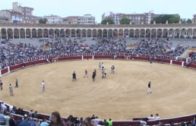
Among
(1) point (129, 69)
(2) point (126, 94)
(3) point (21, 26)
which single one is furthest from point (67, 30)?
(2) point (126, 94)

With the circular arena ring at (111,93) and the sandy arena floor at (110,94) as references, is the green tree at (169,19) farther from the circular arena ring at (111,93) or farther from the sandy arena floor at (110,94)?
the sandy arena floor at (110,94)

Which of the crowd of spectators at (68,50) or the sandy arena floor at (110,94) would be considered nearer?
the sandy arena floor at (110,94)

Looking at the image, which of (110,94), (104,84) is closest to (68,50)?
(104,84)

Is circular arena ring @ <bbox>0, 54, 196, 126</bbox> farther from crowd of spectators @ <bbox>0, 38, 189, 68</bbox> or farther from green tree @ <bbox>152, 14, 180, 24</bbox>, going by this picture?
green tree @ <bbox>152, 14, 180, 24</bbox>

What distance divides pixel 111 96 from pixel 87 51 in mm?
35901

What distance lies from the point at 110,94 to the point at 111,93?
1.40 feet

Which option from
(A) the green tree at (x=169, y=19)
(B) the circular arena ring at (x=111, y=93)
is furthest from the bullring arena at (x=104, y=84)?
(A) the green tree at (x=169, y=19)

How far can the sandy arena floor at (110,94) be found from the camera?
24078mm

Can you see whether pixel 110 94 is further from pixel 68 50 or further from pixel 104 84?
pixel 68 50

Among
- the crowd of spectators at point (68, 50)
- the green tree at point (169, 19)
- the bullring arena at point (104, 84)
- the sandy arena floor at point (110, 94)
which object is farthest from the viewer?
the green tree at point (169, 19)

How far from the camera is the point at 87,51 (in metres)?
63.6

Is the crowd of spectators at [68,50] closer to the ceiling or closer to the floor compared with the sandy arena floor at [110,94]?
closer to the ceiling

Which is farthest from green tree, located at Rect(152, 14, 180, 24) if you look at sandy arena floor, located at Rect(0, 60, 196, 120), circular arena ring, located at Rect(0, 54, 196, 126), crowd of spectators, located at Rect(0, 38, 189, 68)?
sandy arena floor, located at Rect(0, 60, 196, 120)

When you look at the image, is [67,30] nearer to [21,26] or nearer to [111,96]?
[21,26]
